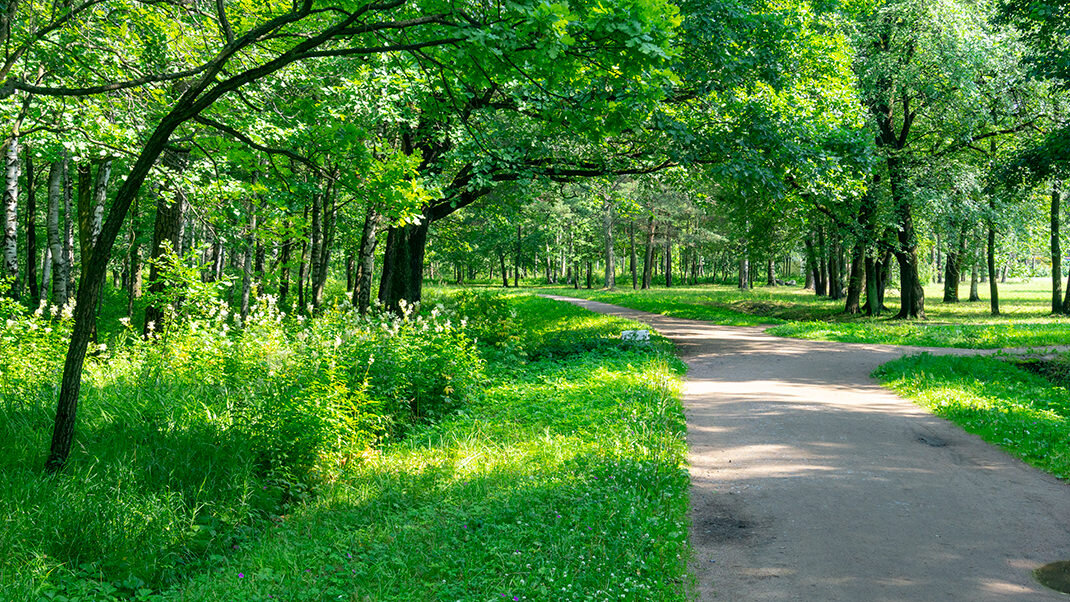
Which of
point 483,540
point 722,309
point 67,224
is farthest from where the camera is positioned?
point 722,309

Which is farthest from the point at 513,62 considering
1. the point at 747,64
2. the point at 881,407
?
the point at 747,64

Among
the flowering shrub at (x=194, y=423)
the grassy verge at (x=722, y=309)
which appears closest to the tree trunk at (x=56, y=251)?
the flowering shrub at (x=194, y=423)

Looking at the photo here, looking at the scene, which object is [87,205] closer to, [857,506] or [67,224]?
[67,224]

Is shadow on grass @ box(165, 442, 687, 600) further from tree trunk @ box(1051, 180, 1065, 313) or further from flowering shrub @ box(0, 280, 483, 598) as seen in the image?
tree trunk @ box(1051, 180, 1065, 313)

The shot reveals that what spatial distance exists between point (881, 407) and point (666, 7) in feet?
21.2

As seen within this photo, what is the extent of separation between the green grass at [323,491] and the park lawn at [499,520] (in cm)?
2

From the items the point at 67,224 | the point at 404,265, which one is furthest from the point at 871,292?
the point at 67,224

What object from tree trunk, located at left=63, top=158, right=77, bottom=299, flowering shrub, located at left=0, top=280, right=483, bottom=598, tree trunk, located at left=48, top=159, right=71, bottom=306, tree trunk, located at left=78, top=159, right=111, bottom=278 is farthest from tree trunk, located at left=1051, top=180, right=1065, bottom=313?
tree trunk, located at left=63, top=158, right=77, bottom=299

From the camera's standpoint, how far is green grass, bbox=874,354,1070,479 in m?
7.01

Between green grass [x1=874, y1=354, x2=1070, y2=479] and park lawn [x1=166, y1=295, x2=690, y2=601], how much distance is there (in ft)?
11.8

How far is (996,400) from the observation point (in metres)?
9.19

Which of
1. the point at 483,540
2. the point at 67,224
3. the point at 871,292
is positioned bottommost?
the point at 483,540

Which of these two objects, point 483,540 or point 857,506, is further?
point 857,506

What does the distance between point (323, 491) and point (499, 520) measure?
206 cm
